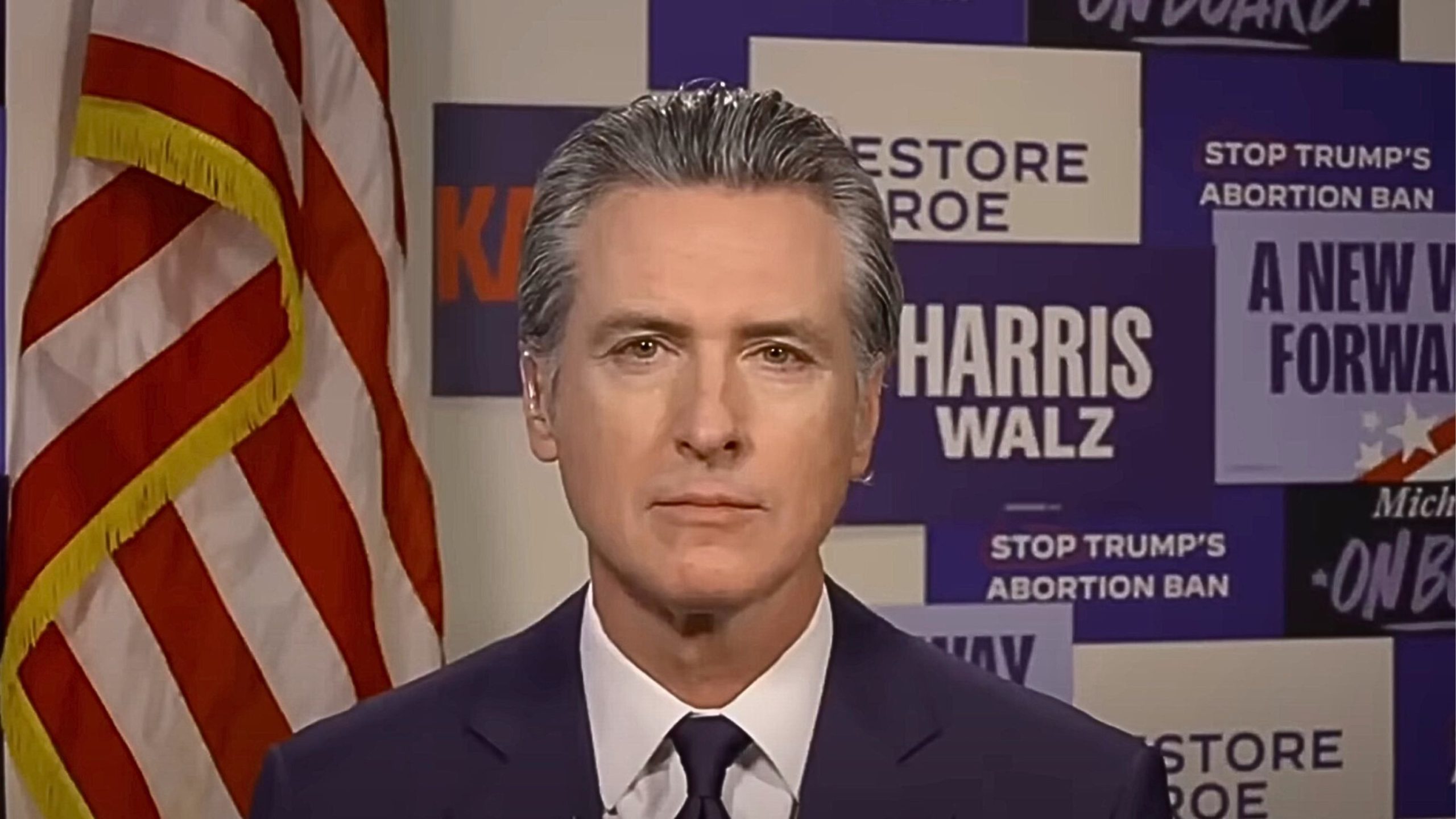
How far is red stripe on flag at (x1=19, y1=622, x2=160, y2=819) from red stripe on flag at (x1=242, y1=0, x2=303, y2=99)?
1.99 ft

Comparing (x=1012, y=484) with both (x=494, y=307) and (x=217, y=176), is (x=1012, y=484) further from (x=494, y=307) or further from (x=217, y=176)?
(x=217, y=176)

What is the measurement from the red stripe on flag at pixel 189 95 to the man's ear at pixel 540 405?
2.86ft

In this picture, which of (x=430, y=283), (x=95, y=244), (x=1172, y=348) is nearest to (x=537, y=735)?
(x=95, y=244)

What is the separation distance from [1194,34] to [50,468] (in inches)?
Answer: 57.6

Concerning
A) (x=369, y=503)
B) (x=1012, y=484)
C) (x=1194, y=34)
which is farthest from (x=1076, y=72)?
(x=369, y=503)

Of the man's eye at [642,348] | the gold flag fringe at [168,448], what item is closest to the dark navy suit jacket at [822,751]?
the man's eye at [642,348]

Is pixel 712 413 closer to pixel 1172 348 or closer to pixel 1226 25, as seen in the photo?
pixel 1172 348

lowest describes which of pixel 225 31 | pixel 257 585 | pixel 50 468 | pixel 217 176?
pixel 257 585

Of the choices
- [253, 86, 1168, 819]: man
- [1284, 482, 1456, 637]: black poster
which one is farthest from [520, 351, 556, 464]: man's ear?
[1284, 482, 1456, 637]: black poster

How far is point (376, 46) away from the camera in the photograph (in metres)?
2.14

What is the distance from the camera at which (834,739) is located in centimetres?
122

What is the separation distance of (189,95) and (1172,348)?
4.05ft

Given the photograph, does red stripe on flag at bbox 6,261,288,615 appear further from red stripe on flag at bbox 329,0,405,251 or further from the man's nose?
the man's nose

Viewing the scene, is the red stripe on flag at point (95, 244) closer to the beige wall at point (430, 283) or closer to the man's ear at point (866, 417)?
the beige wall at point (430, 283)
